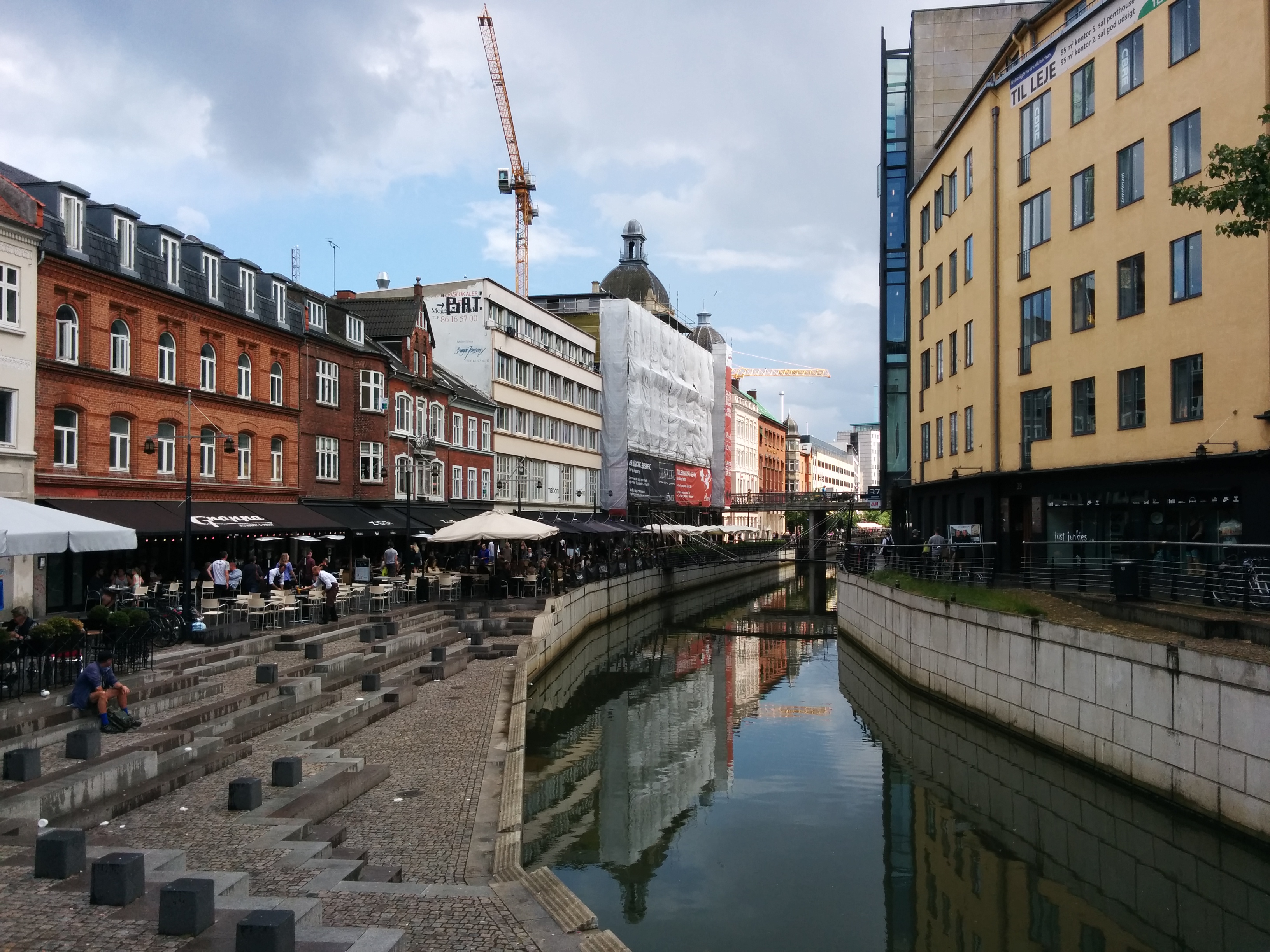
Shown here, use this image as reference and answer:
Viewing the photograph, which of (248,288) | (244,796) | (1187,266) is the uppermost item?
(248,288)

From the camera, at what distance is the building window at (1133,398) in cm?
2578

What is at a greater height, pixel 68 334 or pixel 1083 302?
pixel 1083 302

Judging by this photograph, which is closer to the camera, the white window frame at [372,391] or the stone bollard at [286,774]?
the stone bollard at [286,774]

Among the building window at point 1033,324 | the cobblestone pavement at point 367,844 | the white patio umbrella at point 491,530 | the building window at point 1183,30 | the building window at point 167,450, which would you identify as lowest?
the cobblestone pavement at point 367,844

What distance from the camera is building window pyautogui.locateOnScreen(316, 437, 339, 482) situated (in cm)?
4119

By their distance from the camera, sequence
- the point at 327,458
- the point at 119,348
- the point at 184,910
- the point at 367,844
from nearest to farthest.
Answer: the point at 184,910 → the point at 367,844 → the point at 119,348 → the point at 327,458

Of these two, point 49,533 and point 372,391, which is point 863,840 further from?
point 372,391

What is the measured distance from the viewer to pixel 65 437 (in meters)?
28.8

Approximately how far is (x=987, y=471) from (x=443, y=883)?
27018 millimetres

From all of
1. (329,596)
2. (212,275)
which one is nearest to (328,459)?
(212,275)

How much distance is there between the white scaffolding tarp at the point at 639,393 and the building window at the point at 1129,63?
4985 centimetres

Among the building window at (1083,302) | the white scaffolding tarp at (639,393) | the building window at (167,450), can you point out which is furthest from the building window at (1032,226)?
the white scaffolding tarp at (639,393)

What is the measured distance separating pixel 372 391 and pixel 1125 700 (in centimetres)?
3406

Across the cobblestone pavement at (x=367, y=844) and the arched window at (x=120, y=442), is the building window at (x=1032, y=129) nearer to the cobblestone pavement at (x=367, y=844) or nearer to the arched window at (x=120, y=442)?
the cobblestone pavement at (x=367, y=844)
